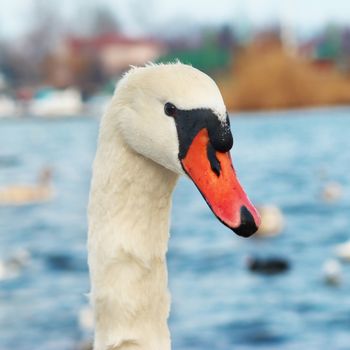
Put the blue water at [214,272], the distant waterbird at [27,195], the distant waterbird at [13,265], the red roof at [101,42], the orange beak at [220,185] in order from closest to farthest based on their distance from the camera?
1. the orange beak at [220,185]
2. the blue water at [214,272]
3. the distant waterbird at [13,265]
4. the distant waterbird at [27,195]
5. the red roof at [101,42]

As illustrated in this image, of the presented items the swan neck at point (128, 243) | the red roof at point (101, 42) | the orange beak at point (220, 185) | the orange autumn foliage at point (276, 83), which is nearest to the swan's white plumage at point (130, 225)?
the swan neck at point (128, 243)

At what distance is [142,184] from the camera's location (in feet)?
7.39

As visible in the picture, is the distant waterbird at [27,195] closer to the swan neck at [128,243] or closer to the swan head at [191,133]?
the swan neck at [128,243]

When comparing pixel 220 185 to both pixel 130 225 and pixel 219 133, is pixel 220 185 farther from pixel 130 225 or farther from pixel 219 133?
pixel 130 225

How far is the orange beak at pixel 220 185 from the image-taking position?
1.99m

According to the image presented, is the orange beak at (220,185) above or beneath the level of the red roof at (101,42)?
beneath

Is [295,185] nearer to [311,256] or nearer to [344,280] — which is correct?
[311,256]

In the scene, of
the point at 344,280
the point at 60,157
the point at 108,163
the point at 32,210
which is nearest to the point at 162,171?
the point at 108,163

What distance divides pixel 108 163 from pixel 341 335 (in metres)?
7.12

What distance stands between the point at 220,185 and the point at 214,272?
10108mm

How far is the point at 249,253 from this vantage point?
1290 centimetres

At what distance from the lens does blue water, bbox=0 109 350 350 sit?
9156 millimetres

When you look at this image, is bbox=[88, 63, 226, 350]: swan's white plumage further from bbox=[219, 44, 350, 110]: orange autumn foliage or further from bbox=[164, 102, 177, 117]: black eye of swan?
bbox=[219, 44, 350, 110]: orange autumn foliage

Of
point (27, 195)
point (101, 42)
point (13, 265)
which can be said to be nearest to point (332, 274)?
point (13, 265)
